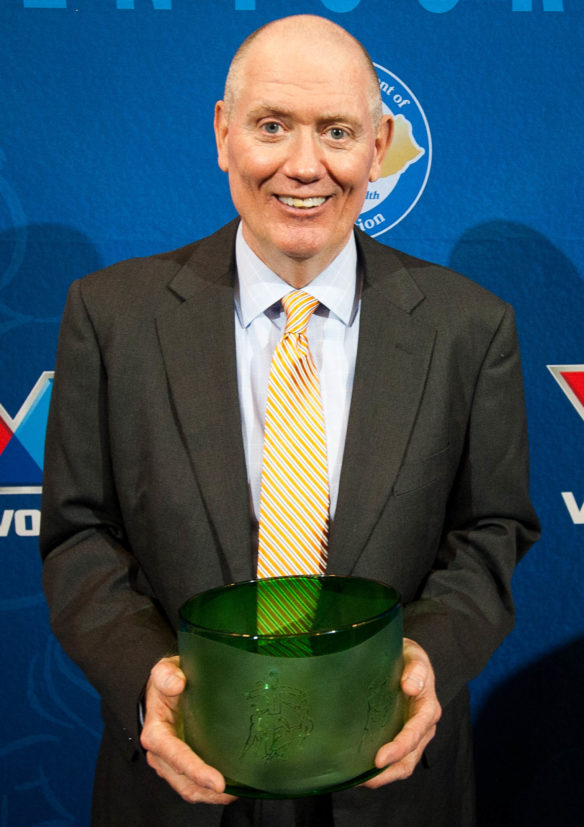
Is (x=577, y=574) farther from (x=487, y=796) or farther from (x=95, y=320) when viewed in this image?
(x=95, y=320)

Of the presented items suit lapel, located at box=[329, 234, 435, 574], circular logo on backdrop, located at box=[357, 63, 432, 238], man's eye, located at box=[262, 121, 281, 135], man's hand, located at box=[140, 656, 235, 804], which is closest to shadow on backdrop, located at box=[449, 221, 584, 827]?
circular logo on backdrop, located at box=[357, 63, 432, 238]

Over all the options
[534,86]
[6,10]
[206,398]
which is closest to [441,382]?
[206,398]

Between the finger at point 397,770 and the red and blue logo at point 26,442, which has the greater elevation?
the red and blue logo at point 26,442

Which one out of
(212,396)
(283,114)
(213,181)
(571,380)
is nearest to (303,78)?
(283,114)

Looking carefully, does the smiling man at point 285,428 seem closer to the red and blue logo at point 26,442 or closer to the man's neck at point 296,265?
the man's neck at point 296,265

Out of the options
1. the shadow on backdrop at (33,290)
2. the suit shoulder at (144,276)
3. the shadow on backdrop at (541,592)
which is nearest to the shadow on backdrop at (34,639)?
the shadow on backdrop at (33,290)

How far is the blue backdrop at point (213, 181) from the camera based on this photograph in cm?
144

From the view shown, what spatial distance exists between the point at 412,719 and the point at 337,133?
0.69 meters

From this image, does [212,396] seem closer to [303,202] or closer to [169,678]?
[303,202]

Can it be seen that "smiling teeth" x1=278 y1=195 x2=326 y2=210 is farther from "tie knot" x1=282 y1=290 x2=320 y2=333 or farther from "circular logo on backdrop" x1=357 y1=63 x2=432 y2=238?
"circular logo on backdrop" x1=357 y1=63 x2=432 y2=238

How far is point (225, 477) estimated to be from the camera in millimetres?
1010

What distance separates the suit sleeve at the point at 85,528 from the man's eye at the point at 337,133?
378mm

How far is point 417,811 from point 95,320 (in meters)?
0.76

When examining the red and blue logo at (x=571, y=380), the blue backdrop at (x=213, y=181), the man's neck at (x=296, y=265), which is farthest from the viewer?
the red and blue logo at (x=571, y=380)
